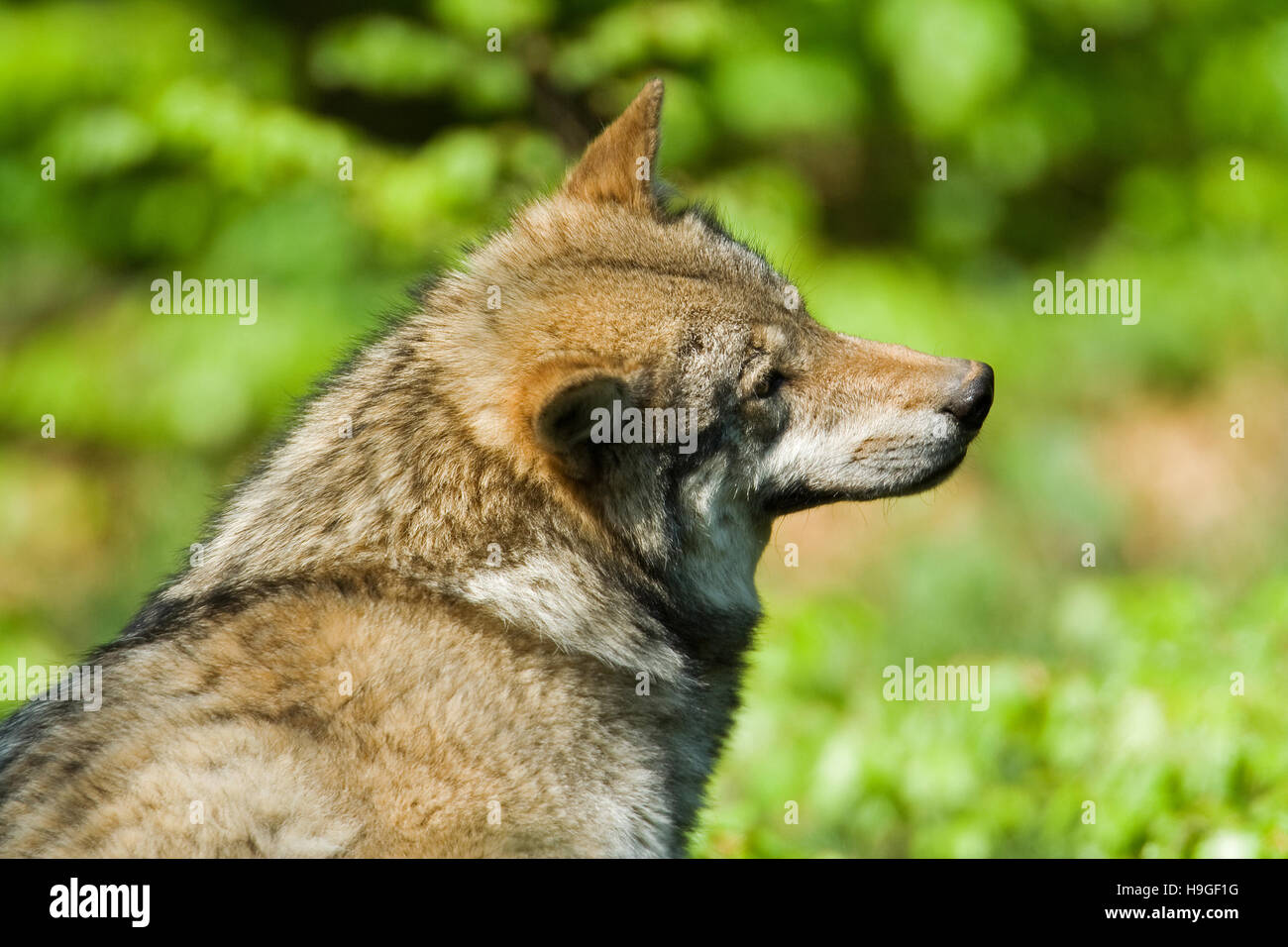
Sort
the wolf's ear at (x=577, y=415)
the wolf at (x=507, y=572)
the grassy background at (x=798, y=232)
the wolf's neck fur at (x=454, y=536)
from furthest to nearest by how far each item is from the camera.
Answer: the grassy background at (x=798, y=232) → the wolf's neck fur at (x=454, y=536) → the wolf's ear at (x=577, y=415) → the wolf at (x=507, y=572)

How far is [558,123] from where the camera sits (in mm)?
7422

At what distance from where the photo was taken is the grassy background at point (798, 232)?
7.09 m

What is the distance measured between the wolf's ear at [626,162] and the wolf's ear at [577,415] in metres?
0.94

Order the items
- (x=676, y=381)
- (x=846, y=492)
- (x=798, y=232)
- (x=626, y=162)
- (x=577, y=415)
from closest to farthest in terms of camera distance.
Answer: (x=577, y=415) < (x=676, y=381) < (x=846, y=492) < (x=626, y=162) < (x=798, y=232)

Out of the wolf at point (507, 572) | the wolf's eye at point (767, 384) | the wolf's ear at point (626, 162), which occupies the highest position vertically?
the wolf's ear at point (626, 162)

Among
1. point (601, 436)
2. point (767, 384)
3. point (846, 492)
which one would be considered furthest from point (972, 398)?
point (601, 436)

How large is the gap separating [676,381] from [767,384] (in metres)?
0.36

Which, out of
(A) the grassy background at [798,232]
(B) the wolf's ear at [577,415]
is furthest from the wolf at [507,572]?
(A) the grassy background at [798,232]

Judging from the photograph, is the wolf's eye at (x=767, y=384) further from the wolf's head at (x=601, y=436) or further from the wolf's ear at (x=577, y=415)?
the wolf's ear at (x=577, y=415)

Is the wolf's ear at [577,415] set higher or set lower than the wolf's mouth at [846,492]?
higher

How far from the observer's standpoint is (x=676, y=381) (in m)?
3.58

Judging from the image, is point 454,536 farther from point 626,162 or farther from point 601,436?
point 626,162
